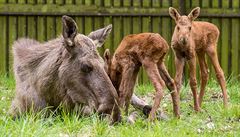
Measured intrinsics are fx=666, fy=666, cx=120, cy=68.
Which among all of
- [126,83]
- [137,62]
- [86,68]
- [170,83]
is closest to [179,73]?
[170,83]

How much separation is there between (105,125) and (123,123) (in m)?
0.73

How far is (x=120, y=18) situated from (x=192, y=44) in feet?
14.9

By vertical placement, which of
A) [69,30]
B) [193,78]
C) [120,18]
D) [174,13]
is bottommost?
[193,78]

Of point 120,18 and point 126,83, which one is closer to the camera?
point 126,83

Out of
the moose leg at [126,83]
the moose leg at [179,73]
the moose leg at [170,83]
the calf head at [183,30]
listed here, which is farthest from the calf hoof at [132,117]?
the calf head at [183,30]

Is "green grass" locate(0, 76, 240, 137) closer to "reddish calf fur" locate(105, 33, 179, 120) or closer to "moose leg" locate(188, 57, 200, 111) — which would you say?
"moose leg" locate(188, 57, 200, 111)

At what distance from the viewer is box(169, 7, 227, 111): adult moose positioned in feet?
26.9

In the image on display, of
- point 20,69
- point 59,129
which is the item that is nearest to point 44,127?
point 59,129

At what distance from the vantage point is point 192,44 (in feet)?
27.2

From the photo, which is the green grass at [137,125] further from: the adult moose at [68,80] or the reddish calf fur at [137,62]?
the reddish calf fur at [137,62]

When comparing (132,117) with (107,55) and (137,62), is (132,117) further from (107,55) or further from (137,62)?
(107,55)

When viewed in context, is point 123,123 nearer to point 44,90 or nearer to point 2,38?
point 44,90

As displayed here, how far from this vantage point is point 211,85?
11.8 metres

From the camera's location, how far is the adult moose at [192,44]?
820 cm
